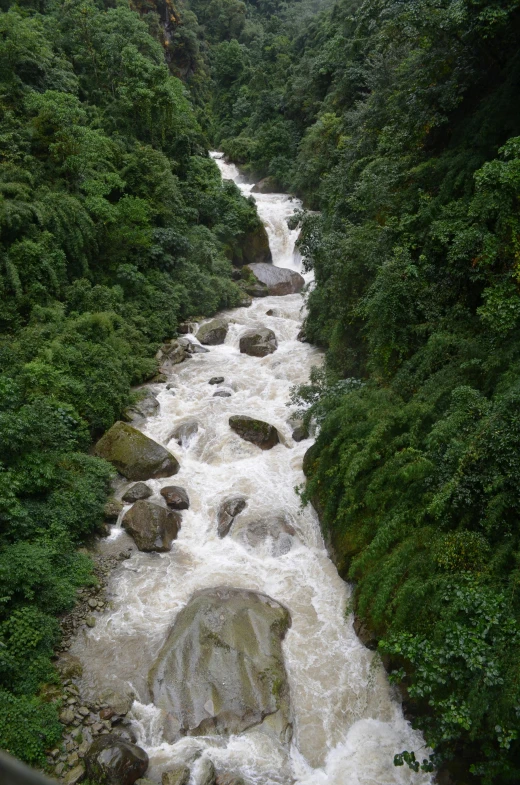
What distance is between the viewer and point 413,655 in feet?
18.6

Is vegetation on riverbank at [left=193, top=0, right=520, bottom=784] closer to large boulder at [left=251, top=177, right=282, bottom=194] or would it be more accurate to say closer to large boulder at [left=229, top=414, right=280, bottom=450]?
large boulder at [left=229, top=414, right=280, bottom=450]

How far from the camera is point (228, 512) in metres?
11.0

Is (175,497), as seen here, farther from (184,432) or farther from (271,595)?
(271,595)

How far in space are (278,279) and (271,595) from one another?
60.1ft

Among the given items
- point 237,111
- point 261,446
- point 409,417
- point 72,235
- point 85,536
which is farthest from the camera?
point 237,111

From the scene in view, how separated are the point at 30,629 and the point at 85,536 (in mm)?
2757

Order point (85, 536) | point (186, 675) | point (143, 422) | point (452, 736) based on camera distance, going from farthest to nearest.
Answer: point (143, 422) < point (85, 536) < point (186, 675) < point (452, 736)

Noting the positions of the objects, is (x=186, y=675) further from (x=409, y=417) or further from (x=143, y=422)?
(x=143, y=422)

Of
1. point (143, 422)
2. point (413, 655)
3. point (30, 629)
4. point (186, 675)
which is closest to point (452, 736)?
point (413, 655)

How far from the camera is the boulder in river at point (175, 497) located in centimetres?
1133

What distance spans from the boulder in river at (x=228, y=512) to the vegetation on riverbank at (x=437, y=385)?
1.85 metres

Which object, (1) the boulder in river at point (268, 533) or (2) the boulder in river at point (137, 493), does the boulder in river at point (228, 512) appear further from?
(2) the boulder in river at point (137, 493)

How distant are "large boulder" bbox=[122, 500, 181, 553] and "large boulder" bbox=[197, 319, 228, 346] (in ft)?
30.8

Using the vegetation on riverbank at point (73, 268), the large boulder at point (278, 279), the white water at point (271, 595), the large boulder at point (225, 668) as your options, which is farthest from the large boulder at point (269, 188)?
the large boulder at point (225, 668)
